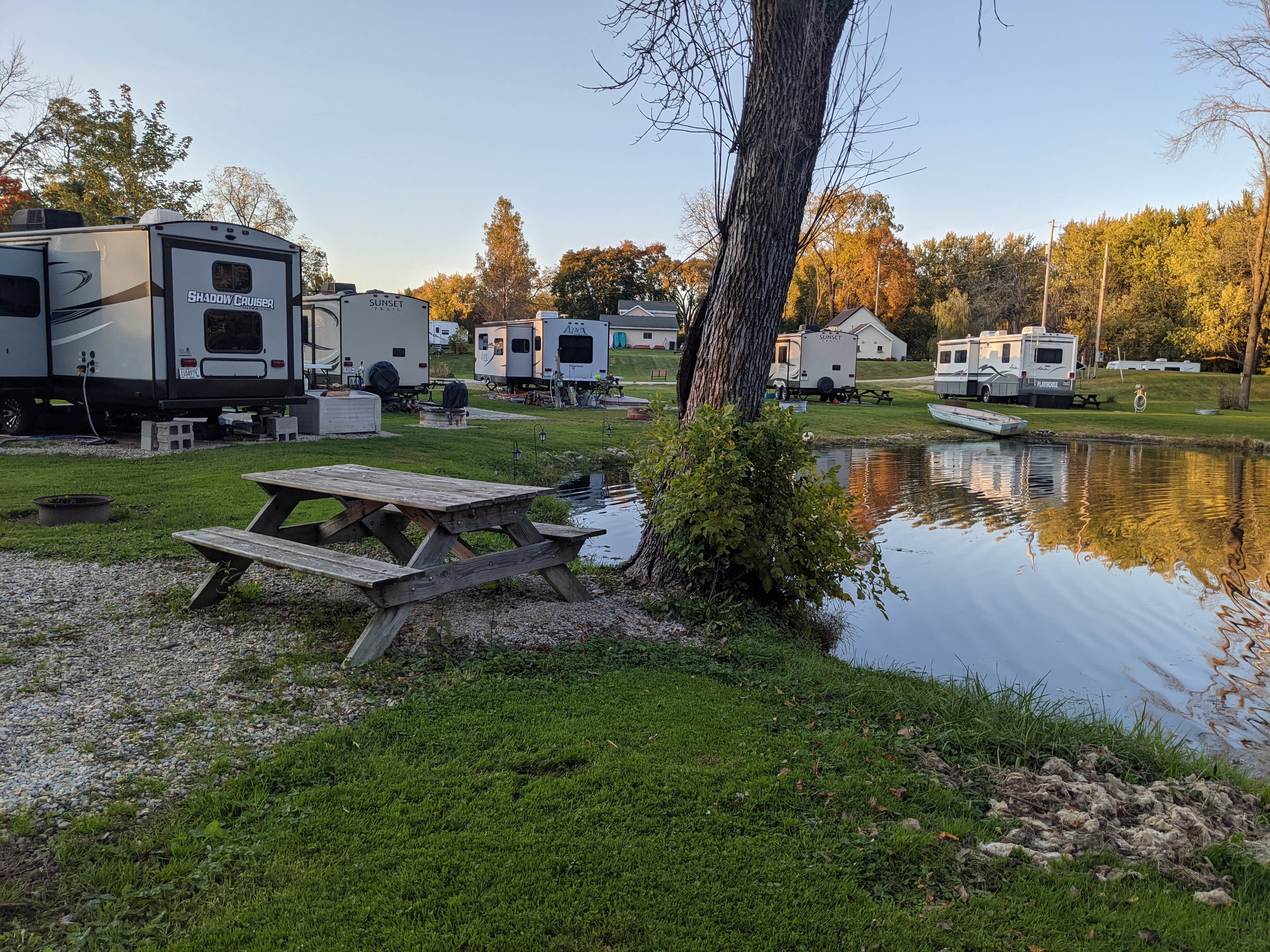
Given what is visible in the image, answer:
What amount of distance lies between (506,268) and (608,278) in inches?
690

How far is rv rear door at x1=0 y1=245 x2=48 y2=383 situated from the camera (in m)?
12.7

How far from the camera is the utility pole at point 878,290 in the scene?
6069 centimetres

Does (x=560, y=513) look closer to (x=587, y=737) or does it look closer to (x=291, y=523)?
(x=291, y=523)

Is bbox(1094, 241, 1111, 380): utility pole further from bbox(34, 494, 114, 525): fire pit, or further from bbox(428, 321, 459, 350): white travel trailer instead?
bbox(34, 494, 114, 525): fire pit

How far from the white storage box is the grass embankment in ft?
39.3

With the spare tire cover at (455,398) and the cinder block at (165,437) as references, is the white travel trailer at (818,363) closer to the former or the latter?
the spare tire cover at (455,398)

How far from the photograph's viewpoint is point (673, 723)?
12.9 ft

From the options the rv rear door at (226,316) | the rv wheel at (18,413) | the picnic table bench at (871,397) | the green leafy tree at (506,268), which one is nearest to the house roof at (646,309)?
the green leafy tree at (506,268)

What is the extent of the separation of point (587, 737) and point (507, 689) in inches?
27.2

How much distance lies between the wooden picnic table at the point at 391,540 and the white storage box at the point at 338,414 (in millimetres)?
9202

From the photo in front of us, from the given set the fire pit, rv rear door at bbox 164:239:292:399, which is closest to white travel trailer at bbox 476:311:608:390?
rv rear door at bbox 164:239:292:399

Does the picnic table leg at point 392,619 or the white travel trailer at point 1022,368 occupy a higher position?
the white travel trailer at point 1022,368

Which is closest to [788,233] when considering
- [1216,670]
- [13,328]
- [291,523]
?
[1216,670]

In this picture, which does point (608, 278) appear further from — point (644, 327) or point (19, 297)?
point (19, 297)
